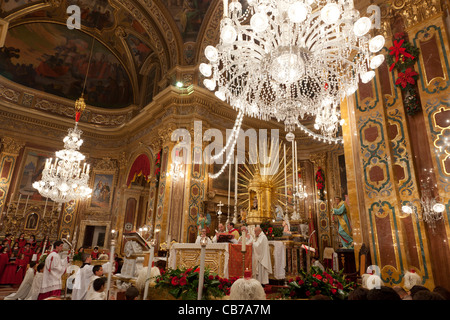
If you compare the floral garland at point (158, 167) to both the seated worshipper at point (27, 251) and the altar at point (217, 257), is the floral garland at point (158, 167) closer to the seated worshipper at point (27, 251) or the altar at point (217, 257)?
the seated worshipper at point (27, 251)

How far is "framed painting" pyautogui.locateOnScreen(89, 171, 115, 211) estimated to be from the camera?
1445 centimetres

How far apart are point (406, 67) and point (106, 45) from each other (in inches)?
588

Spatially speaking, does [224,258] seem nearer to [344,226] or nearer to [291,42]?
[344,226]

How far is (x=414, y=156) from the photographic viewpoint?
461cm

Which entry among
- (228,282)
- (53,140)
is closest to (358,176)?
(228,282)

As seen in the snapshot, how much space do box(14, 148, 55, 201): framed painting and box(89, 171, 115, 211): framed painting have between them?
2286mm

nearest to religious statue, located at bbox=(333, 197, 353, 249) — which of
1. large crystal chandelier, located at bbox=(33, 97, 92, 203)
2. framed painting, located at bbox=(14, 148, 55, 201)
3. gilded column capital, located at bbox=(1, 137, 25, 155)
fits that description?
large crystal chandelier, located at bbox=(33, 97, 92, 203)

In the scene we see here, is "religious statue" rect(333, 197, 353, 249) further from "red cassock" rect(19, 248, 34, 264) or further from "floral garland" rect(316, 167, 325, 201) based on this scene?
"red cassock" rect(19, 248, 34, 264)

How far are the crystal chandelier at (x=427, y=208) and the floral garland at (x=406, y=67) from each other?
1.32 meters

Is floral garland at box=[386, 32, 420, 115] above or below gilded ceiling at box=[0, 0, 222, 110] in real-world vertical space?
below

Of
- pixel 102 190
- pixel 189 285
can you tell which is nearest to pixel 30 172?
pixel 102 190

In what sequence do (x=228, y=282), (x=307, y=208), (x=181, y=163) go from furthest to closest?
(x=307, y=208) < (x=181, y=163) < (x=228, y=282)
